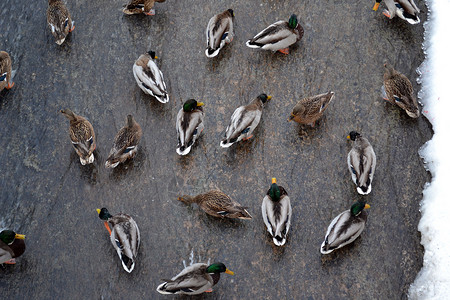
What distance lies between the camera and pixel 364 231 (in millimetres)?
5543

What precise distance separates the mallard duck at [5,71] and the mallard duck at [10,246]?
2371 mm

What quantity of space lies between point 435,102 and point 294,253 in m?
2.80

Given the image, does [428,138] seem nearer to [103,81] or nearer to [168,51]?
[168,51]

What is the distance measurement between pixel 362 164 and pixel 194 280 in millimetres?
2321

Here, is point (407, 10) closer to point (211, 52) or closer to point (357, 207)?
point (211, 52)

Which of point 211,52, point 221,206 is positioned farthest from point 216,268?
point 211,52

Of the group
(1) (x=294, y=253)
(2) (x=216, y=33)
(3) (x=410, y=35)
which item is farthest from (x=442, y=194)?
(2) (x=216, y=33)

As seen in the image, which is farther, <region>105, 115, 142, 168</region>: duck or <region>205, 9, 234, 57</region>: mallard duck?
<region>205, 9, 234, 57</region>: mallard duck

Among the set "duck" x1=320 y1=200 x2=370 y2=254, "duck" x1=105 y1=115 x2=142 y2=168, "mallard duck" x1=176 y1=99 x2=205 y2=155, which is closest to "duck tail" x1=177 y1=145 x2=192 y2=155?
"mallard duck" x1=176 y1=99 x2=205 y2=155

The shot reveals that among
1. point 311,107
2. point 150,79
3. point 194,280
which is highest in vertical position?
point 150,79

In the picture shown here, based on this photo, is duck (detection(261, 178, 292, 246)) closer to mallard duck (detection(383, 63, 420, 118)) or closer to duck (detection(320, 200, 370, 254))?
duck (detection(320, 200, 370, 254))

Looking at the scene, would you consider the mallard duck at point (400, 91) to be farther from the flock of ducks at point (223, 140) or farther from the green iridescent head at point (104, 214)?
the green iridescent head at point (104, 214)

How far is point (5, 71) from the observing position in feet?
22.0

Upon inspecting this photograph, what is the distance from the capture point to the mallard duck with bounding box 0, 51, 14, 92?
6.68 meters
